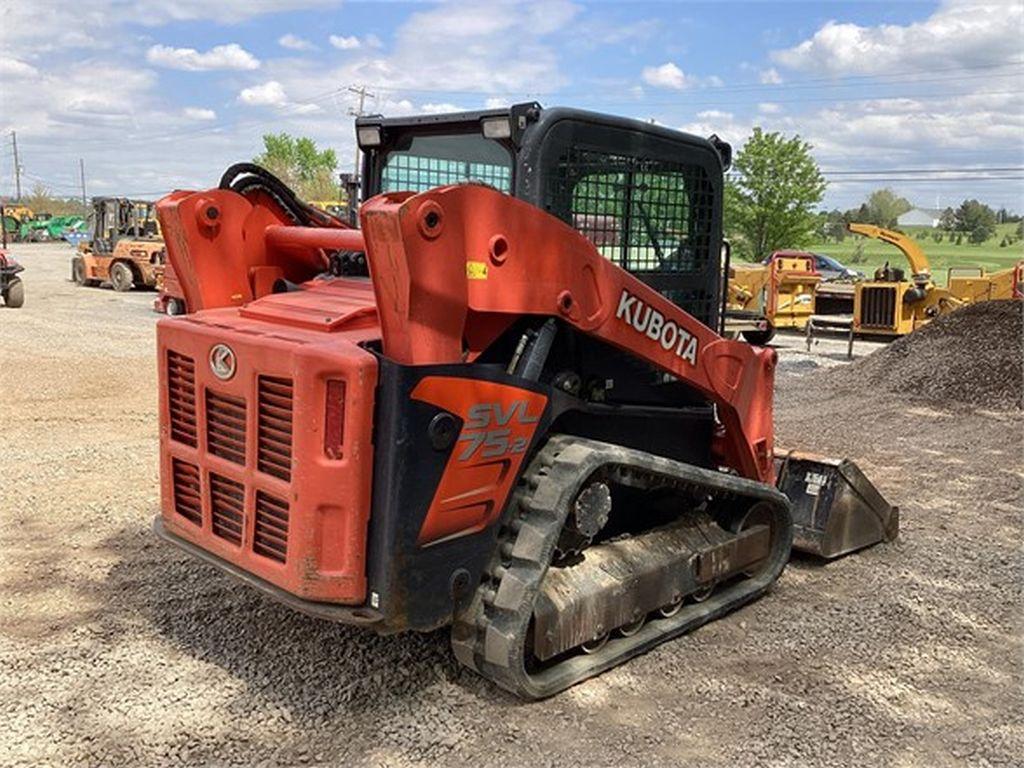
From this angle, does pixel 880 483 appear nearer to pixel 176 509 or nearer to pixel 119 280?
pixel 176 509

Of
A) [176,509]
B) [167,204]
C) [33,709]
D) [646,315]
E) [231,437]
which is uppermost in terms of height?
[167,204]

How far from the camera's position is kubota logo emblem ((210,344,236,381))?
3.43 m

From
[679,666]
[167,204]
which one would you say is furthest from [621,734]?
[167,204]

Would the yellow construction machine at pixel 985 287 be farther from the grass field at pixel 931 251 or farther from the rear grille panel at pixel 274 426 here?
the grass field at pixel 931 251

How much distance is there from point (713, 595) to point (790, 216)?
139 ft

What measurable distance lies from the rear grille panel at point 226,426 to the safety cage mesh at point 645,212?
1485 millimetres

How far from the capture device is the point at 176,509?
387 cm

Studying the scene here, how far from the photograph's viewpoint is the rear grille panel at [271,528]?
11.0ft

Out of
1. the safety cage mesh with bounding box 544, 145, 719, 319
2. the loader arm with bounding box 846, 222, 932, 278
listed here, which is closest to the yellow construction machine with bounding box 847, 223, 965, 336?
the loader arm with bounding box 846, 222, 932, 278

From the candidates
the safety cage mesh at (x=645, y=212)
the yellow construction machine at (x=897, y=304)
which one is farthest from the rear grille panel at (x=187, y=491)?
the yellow construction machine at (x=897, y=304)

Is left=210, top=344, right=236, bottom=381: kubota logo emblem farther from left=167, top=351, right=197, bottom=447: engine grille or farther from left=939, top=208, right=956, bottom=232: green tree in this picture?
left=939, top=208, right=956, bottom=232: green tree

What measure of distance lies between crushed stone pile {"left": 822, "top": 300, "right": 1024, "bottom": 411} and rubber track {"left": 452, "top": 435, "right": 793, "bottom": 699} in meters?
7.29

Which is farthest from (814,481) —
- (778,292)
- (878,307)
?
(778,292)

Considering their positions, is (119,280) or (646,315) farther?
(119,280)
